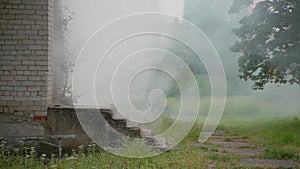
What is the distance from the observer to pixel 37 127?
7.13 metres

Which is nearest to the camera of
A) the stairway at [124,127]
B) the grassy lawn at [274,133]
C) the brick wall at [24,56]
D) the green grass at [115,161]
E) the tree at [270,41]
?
the green grass at [115,161]

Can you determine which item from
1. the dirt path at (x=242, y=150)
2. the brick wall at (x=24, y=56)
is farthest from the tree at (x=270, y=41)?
the brick wall at (x=24, y=56)

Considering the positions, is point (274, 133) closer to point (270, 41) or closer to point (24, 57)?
point (270, 41)

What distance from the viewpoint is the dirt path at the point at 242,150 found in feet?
23.3

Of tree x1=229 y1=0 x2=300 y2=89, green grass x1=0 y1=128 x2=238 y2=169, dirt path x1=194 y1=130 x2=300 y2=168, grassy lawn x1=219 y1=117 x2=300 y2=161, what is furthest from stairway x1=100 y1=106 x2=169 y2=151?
tree x1=229 y1=0 x2=300 y2=89

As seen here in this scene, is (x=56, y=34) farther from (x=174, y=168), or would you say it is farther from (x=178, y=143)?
(x=174, y=168)

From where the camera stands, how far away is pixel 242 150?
877 cm

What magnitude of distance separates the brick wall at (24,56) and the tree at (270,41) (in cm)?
602

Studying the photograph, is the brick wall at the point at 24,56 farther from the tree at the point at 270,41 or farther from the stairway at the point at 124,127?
the tree at the point at 270,41

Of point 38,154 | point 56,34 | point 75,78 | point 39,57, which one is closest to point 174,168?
point 38,154

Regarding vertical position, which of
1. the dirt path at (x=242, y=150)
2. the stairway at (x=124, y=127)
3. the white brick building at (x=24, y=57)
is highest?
the white brick building at (x=24, y=57)

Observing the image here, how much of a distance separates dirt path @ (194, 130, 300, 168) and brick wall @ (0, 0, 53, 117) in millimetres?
3196

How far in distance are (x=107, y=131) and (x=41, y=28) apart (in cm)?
183

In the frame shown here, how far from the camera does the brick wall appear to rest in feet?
23.2
